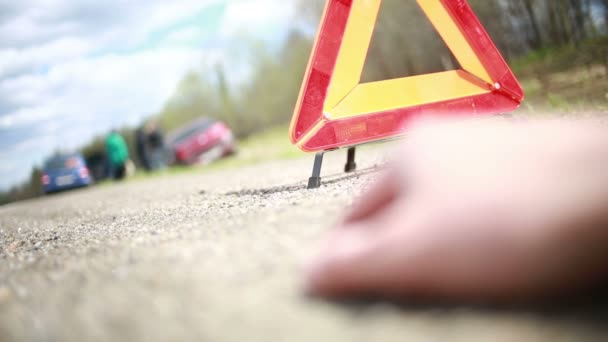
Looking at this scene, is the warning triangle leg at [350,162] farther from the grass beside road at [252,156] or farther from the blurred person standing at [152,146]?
the blurred person standing at [152,146]

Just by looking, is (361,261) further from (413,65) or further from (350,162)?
(413,65)

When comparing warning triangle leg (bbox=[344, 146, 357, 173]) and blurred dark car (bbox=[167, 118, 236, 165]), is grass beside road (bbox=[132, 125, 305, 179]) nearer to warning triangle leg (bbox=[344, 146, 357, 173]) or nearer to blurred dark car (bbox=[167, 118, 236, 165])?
blurred dark car (bbox=[167, 118, 236, 165])

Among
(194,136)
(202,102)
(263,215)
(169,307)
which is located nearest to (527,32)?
(194,136)

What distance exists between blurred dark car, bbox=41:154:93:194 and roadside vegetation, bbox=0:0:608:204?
505 cm

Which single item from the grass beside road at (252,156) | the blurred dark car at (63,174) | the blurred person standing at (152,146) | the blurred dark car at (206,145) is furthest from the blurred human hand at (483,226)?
the blurred dark car at (63,174)

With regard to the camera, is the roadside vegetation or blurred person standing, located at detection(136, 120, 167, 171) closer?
the roadside vegetation

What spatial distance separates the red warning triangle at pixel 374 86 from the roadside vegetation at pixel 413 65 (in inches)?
75.2

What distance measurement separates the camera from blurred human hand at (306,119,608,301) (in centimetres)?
196

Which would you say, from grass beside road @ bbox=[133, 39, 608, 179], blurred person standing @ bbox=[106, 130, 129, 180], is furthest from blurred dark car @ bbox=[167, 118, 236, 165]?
grass beside road @ bbox=[133, 39, 608, 179]

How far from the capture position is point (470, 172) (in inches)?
88.0

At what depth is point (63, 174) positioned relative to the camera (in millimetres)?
21281

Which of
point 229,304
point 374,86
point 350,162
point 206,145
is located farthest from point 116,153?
point 229,304

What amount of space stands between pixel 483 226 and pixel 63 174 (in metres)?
21.7

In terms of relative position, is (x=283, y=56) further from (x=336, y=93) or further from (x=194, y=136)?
(x=336, y=93)
